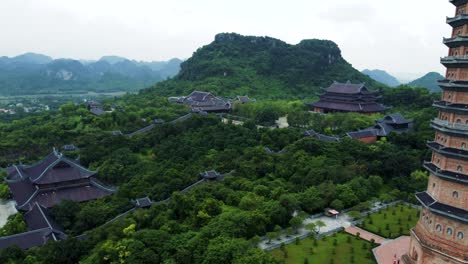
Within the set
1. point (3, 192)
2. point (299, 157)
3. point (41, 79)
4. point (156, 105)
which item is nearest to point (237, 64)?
point (156, 105)

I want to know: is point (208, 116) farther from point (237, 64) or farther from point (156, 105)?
point (237, 64)

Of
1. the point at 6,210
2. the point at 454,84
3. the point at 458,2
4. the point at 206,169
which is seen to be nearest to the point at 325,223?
the point at 454,84

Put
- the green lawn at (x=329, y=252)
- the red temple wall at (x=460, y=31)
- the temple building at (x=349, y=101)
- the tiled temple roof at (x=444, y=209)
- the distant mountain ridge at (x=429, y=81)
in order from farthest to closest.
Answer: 1. the distant mountain ridge at (x=429, y=81)
2. the temple building at (x=349, y=101)
3. the green lawn at (x=329, y=252)
4. the red temple wall at (x=460, y=31)
5. the tiled temple roof at (x=444, y=209)

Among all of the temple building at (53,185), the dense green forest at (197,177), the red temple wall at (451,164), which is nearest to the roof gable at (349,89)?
the dense green forest at (197,177)

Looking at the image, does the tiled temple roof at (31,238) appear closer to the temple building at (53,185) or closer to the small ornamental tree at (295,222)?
the temple building at (53,185)

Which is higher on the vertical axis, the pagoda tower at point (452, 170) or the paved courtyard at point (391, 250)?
the pagoda tower at point (452, 170)

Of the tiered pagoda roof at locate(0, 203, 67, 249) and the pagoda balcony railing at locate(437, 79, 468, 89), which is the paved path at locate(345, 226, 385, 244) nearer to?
the pagoda balcony railing at locate(437, 79, 468, 89)
